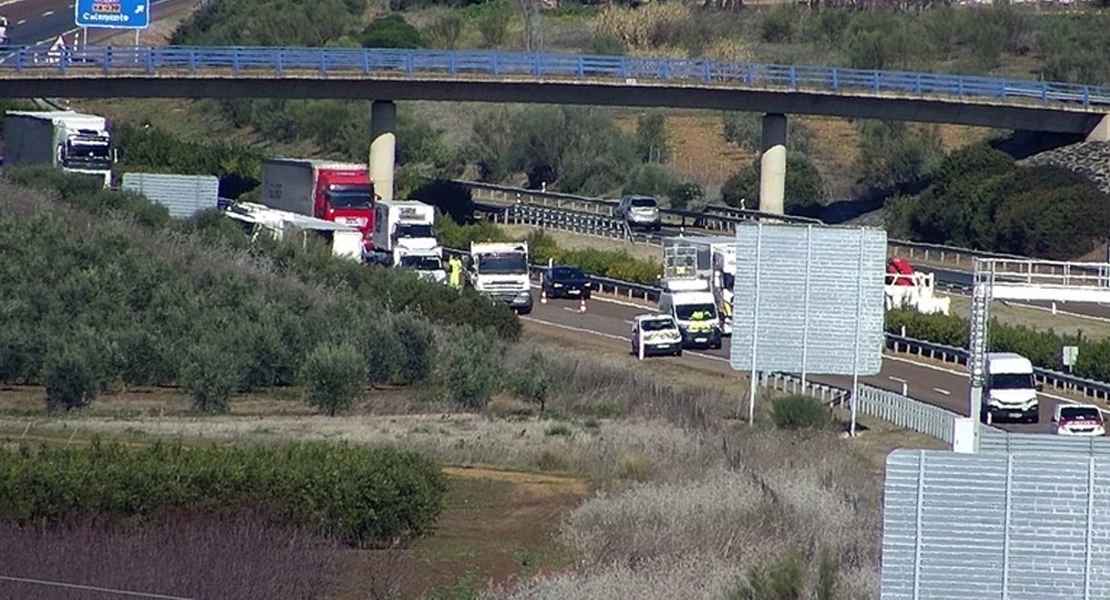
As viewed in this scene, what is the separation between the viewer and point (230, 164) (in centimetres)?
8506

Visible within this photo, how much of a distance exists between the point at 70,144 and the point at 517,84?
14253mm

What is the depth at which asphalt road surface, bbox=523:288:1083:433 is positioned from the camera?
150ft

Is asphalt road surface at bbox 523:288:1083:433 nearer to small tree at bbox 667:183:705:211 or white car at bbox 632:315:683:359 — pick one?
white car at bbox 632:315:683:359

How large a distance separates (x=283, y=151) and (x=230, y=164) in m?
17.3

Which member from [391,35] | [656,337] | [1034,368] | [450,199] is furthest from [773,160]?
[391,35]

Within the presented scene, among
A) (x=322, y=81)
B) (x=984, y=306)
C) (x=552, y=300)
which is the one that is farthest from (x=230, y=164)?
(x=984, y=306)

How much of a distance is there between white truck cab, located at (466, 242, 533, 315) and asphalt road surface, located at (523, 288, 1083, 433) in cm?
57

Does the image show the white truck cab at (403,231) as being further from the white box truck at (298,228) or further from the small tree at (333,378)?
the small tree at (333,378)

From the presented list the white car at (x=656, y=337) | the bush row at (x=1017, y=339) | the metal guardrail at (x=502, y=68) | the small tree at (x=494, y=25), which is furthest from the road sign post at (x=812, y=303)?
the small tree at (x=494, y=25)

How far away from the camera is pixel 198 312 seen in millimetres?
46469

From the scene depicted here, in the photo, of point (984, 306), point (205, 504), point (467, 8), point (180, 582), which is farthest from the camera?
point (467, 8)

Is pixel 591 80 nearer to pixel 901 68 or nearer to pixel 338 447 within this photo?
pixel 901 68

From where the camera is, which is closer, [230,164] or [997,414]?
[997,414]

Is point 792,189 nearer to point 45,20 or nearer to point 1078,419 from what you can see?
point 1078,419
